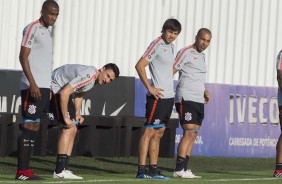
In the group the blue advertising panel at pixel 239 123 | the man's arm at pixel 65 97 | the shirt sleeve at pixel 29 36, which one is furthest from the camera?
the blue advertising panel at pixel 239 123

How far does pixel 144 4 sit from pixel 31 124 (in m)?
8.82

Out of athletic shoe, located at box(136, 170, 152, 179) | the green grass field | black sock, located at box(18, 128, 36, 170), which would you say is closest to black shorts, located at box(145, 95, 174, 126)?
athletic shoe, located at box(136, 170, 152, 179)

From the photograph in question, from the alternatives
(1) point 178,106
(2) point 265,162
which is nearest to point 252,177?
(1) point 178,106

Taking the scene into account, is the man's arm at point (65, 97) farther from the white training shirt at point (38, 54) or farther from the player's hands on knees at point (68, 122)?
the white training shirt at point (38, 54)

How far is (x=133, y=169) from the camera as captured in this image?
15.8 metres

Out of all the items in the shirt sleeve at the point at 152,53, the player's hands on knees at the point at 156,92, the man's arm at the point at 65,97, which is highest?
the shirt sleeve at the point at 152,53

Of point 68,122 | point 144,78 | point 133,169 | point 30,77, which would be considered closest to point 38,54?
point 30,77

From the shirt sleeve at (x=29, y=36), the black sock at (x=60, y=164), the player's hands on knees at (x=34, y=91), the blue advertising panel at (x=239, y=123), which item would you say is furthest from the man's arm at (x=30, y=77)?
the blue advertising panel at (x=239, y=123)

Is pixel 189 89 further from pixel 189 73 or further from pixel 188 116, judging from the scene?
pixel 188 116

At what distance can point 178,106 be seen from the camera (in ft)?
46.7

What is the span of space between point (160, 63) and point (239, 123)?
754 cm

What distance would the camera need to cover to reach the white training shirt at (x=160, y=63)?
521 inches

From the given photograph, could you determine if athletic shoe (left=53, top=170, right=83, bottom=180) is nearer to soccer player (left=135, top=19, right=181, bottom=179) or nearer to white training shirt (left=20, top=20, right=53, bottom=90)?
soccer player (left=135, top=19, right=181, bottom=179)

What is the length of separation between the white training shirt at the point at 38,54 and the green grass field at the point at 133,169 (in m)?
1.06
